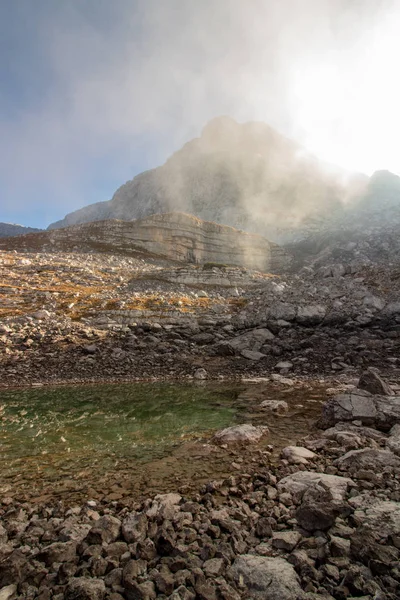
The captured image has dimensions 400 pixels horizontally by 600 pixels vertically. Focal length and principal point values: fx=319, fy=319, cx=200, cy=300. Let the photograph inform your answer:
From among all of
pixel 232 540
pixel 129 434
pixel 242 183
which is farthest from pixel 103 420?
pixel 242 183

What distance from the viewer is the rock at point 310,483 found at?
5.46m

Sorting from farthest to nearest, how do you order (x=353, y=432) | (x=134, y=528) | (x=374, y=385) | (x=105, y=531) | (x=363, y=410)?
1. (x=374, y=385)
2. (x=363, y=410)
3. (x=353, y=432)
4. (x=134, y=528)
5. (x=105, y=531)

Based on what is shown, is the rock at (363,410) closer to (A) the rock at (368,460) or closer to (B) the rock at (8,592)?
(A) the rock at (368,460)

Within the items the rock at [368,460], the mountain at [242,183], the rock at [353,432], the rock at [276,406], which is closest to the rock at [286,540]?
the rock at [368,460]

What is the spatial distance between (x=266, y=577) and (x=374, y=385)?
32.9 ft

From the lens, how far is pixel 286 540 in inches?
165

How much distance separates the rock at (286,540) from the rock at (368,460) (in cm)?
260

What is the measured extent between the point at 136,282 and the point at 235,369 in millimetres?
28249

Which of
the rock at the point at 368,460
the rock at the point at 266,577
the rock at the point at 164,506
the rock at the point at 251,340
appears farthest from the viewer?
the rock at the point at 251,340

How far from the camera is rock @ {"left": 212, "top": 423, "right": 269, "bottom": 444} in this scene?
28.4ft

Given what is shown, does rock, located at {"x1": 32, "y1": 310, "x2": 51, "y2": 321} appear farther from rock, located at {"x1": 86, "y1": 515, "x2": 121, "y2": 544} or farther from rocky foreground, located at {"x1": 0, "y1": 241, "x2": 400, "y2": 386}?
A: rock, located at {"x1": 86, "y1": 515, "x2": 121, "y2": 544}

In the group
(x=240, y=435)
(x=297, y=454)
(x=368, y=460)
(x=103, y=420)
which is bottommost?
(x=103, y=420)

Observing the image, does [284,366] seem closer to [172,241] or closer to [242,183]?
[172,241]

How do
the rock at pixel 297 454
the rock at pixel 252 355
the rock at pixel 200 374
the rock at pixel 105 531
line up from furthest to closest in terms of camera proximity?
the rock at pixel 252 355 < the rock at pixel 200 374 < the rock at pixel 297 454 < the rock at pixel 105 531
